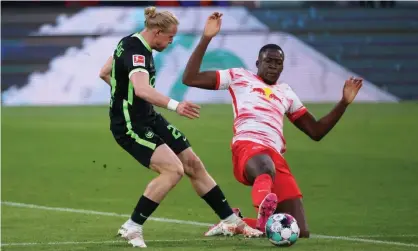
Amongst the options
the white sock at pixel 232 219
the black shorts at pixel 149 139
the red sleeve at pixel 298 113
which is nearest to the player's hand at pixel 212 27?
the black shorts at pixel 149 139

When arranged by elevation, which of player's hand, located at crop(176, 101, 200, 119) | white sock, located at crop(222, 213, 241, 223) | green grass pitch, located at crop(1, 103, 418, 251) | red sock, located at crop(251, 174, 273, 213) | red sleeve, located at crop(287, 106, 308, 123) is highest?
player's hand, located at crop(176, 101, 200, 119)

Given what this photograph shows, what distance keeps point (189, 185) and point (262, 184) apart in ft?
17.1

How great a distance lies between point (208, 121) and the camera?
24516 millimetres

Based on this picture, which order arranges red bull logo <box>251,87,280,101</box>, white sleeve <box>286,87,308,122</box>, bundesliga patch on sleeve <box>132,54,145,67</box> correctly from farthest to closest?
white sleeve <box>286,87,308,122</box> < red bull logo <box>251,87,280,101</box> < bundesliga patch on sleeve <box>132,54,145,67</box>

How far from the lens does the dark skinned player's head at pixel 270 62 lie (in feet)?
36.4

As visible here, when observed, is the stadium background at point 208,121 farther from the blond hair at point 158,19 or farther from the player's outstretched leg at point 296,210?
the blond hair at point 158,19

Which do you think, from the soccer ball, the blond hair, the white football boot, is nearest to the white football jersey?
the blond hair

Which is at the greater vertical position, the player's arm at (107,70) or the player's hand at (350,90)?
the player's arm at (107,70)

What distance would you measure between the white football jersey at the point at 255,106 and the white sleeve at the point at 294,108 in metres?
0.11

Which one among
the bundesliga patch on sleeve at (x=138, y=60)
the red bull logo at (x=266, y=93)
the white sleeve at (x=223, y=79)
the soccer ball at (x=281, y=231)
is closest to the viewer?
the soccer ball at (x=281, y=231)

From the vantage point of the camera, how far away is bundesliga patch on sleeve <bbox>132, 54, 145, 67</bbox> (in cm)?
1008

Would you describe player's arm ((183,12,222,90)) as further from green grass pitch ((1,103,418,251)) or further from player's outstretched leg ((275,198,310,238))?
green grass pitch ((1,103,418,251))

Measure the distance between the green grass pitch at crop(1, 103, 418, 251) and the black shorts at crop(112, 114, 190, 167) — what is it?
81 cm

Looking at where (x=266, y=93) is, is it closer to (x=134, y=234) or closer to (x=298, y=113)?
(x=298, y=113)
